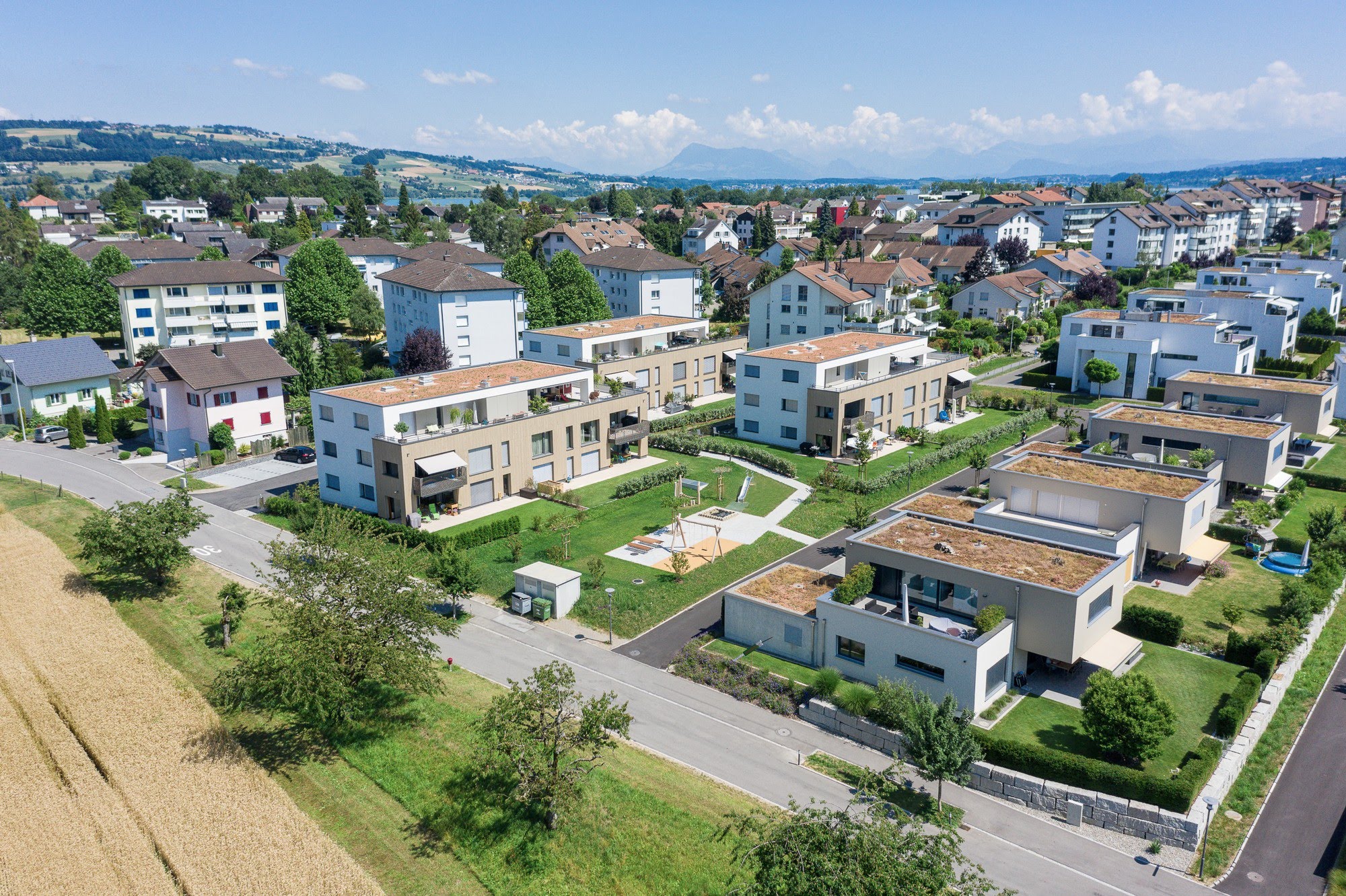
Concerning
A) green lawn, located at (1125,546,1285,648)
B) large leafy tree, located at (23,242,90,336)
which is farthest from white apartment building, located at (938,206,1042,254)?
large leafy tree, located at (23,242,90,336)

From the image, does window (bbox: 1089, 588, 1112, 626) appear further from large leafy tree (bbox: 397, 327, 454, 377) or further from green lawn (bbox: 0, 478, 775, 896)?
large leafy tree (bbox: 397, 327, 454, 377)

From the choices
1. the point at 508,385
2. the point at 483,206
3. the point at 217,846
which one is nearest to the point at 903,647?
the point at 217,846

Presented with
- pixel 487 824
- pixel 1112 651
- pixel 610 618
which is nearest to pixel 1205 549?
pixel 1112 651

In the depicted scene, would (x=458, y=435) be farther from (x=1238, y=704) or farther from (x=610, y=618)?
(x=1238, y=704)

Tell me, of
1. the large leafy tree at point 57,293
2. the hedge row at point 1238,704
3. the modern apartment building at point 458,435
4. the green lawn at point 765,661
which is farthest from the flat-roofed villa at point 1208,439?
the large leafy tree at point 57,293

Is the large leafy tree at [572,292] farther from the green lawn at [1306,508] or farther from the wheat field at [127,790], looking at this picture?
the green lawn at [1306,508]

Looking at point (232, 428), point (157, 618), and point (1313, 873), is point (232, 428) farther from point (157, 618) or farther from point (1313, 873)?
point (1313, 873)

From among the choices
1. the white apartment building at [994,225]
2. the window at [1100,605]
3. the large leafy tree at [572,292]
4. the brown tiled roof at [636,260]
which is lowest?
the window at [1100,605]
